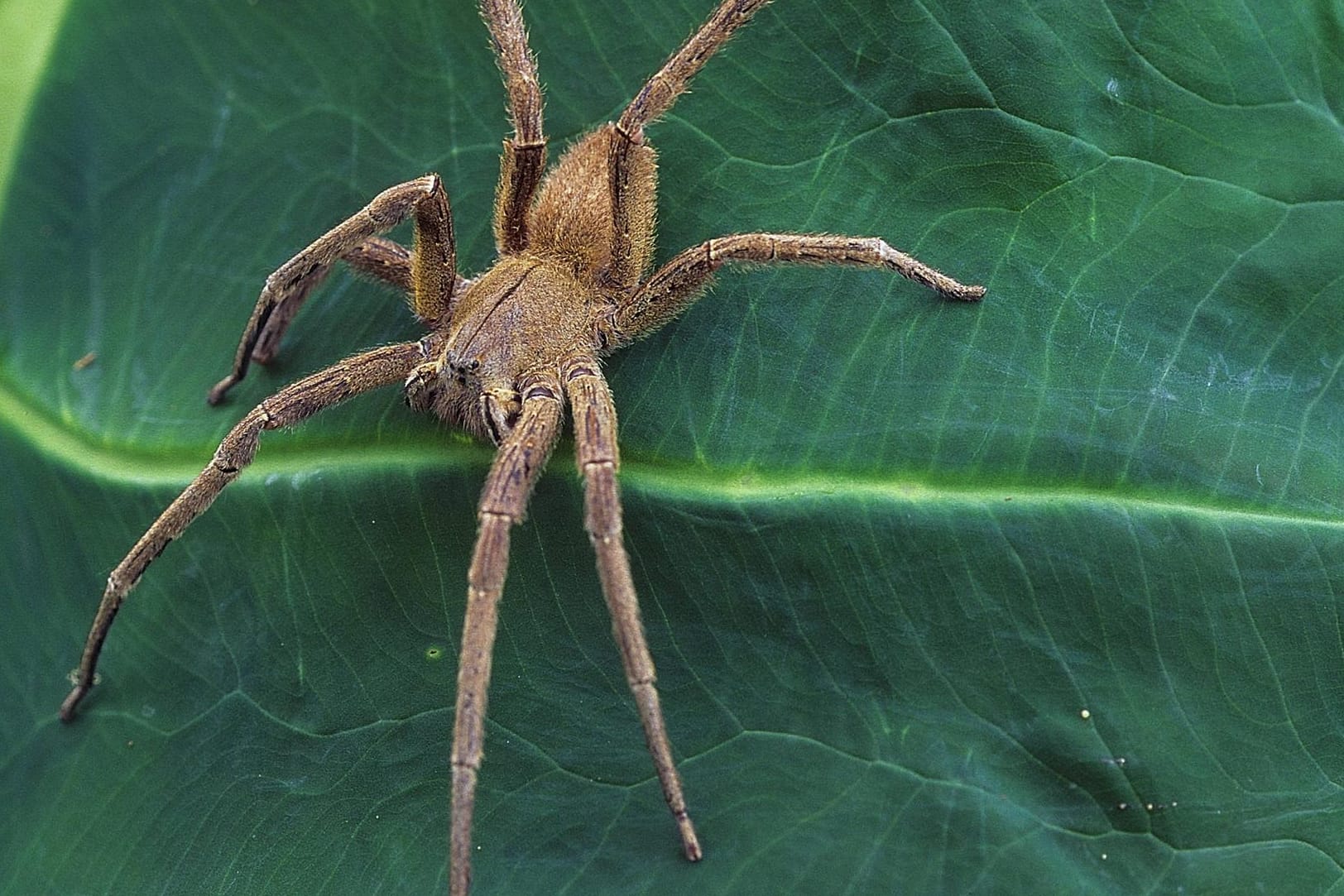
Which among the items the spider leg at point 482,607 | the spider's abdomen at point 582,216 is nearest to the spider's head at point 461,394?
the spider leg at point 482,607

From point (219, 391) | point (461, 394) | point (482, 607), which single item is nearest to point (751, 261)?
point (461, 394)

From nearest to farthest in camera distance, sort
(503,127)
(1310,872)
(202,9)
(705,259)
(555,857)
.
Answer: (1310,872)
(555,857)
(705,259)
(503,127)
(202,9)

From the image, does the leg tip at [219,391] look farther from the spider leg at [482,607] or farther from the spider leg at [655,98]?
the spider leg at [655,98]

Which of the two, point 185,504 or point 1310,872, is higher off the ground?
point 185,504

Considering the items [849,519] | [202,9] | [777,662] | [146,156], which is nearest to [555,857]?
[777,662]

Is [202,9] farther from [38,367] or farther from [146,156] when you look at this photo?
[38,367]

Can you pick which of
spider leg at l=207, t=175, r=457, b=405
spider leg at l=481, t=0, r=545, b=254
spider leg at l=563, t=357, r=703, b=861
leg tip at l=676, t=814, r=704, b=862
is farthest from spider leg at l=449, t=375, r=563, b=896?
spider leg at l=481, t=0, r=545, b=254
